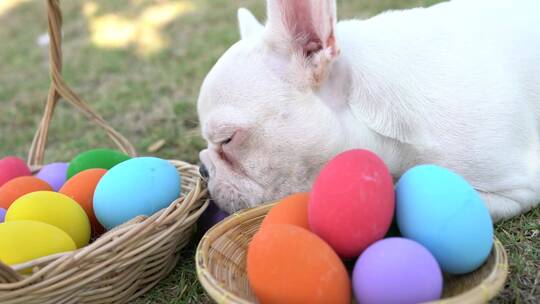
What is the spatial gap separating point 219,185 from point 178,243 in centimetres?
26

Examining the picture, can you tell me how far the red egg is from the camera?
5.53 feet

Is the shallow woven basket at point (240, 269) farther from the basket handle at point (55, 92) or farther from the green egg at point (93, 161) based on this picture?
the basket handle at point (55, 92)

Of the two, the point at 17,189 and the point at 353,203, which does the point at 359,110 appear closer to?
the point at 353,203

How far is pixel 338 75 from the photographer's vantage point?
2146mm

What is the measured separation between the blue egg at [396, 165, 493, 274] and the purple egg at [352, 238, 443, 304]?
0.23 ft

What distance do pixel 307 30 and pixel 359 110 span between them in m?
0.33

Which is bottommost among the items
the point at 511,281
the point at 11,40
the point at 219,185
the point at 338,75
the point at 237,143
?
the point at 11,40

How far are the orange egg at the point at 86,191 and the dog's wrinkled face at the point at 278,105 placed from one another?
0.52 meters

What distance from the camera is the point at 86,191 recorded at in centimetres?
234

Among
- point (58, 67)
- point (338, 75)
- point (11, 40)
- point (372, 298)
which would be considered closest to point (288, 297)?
point (372, 298)

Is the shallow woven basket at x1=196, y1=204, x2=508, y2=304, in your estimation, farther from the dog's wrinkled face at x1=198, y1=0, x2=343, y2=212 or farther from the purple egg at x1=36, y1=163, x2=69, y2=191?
the purple egg at x1=36, y1=163, x2=69, y2=191

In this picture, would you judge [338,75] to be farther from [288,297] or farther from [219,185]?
[288,297]

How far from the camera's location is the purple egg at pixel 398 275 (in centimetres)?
156

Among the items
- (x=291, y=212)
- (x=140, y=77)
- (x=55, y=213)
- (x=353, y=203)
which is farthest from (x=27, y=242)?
(x=140, y=77)
